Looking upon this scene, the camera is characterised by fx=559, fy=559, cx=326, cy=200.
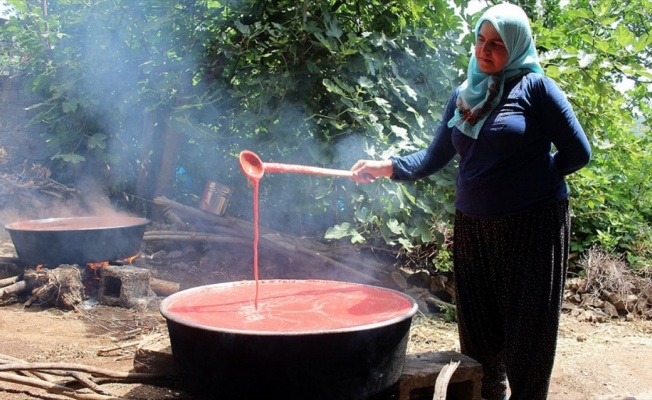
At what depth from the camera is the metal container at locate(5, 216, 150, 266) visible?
173 inches

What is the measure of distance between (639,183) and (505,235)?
5.13m

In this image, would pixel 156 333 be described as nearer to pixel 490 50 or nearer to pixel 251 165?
pixel 251 165

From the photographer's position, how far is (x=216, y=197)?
18.5ft

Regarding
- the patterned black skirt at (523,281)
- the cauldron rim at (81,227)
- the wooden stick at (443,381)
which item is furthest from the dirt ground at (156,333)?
the wooden stick at (443,381)

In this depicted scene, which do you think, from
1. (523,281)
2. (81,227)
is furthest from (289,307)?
(81,227)

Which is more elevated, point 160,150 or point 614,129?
point 614,129

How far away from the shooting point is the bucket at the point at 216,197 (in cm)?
560

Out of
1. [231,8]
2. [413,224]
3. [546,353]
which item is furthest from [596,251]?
[231,8]

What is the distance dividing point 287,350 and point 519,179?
1.16 meters

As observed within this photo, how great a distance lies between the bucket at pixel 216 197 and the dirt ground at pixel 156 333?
1.56 meters

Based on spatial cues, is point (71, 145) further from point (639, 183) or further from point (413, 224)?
point (639, 183)

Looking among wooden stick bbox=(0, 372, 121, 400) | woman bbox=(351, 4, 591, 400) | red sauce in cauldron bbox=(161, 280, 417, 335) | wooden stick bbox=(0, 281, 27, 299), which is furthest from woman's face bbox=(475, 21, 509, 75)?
wooden stick bbox=(0, 281, 27, 299)

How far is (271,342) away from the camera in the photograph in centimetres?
178

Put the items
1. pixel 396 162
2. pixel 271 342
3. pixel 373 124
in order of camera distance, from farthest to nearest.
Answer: pixel 373 124
pixel 396 162
pixel 271 342
